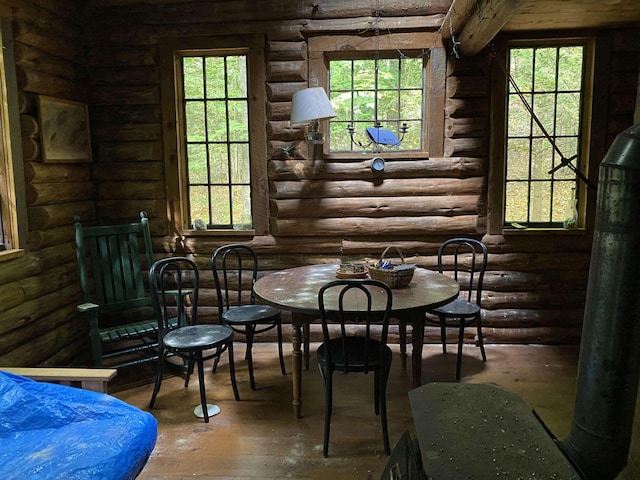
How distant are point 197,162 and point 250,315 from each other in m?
1.66

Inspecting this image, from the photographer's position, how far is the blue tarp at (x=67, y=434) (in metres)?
1.80

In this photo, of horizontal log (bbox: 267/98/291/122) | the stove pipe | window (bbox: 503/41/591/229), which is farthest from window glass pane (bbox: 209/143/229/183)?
the stove pipe

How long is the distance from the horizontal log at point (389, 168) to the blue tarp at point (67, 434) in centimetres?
256

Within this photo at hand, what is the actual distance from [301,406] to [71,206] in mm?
2496

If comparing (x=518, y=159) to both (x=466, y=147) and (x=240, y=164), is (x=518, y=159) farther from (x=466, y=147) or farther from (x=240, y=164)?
(x=240, y=164)

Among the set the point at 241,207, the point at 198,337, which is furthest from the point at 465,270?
the point at 198,337

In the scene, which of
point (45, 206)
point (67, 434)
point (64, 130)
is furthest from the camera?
point (64, 130)

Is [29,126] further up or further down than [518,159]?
further up

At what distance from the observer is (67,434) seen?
199cm

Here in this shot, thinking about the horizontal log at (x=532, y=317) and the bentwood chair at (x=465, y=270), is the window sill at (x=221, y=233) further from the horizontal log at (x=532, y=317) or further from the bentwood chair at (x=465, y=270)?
the horizontal log at (x=532, y=317)

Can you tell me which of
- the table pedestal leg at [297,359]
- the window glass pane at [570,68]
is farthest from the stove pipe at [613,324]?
the window glass pane at [570,68]

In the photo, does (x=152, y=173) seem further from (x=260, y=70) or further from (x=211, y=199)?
(x=260, y=70)

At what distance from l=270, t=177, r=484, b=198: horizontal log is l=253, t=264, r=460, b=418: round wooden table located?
93 cm

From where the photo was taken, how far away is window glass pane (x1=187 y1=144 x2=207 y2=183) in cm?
450
